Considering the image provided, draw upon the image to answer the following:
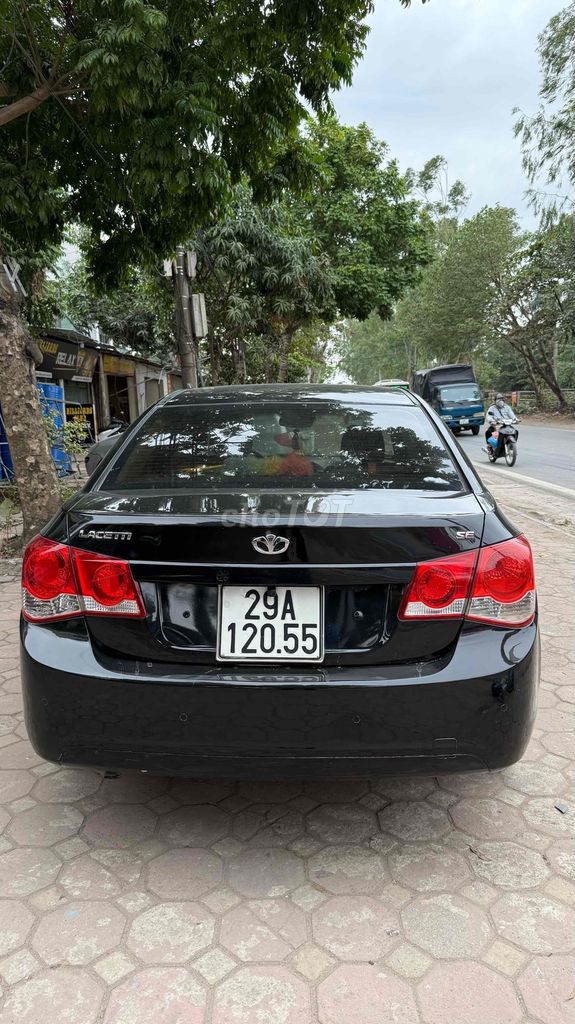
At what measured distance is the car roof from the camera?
2785 millimetres

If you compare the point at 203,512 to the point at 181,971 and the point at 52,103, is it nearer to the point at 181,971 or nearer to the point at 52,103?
the point at 181,971

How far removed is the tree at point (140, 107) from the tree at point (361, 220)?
12515 mm

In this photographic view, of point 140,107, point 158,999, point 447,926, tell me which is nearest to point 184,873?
point 158,999

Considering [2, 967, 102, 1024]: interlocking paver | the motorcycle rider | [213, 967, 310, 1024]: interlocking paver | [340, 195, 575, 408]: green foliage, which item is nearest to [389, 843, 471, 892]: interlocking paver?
[213, 967, 310, 1024]: interlocking paver

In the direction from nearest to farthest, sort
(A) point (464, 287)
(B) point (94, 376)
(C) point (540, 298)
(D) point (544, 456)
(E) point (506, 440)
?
(E) point (506, 440), (D) point (544, 456), (B) point (94, 376), (C) point (540, 298), (A) point (464, 287)

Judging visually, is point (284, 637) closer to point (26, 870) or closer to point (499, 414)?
point (26, 870)

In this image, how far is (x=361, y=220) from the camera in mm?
19000

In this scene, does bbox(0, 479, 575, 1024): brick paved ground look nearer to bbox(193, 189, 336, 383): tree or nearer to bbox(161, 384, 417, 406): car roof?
bbox(161, 384, 417, 406): car roof

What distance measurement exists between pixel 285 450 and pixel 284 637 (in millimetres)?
840

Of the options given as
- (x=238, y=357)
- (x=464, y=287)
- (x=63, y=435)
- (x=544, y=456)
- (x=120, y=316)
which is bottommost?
(x=544, y=456)

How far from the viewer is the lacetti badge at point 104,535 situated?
1.85 meters

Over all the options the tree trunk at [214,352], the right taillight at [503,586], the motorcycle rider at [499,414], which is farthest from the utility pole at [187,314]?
the tree trunk at [214,352]

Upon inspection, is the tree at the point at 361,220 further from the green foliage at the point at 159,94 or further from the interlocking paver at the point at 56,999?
the interlocking paver at the point at 56,999

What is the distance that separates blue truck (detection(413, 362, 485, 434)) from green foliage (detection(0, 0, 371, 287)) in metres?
18.3
